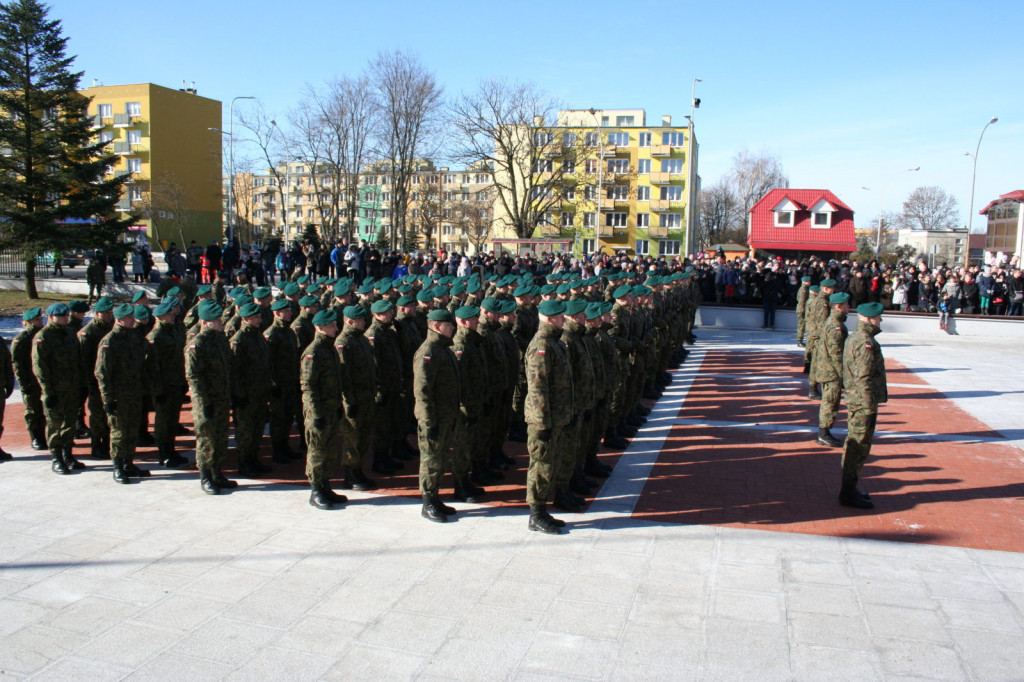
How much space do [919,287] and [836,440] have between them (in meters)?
17.2

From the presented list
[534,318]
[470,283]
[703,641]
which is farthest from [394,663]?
[470,283]

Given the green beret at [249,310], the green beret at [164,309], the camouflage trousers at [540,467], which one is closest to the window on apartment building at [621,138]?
the green beret at [164,309]

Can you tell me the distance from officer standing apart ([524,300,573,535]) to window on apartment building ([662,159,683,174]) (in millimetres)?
66204

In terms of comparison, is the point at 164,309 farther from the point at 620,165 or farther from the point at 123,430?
the point at 620,165

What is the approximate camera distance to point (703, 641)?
453 cm

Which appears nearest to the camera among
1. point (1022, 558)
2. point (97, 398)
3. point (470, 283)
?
point (1022, 558)

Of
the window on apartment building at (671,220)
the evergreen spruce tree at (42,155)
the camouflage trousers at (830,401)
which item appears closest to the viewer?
the camouflage trousers at (830,401)

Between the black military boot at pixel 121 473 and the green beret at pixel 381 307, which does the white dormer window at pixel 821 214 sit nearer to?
the green beret at pixel 381 307

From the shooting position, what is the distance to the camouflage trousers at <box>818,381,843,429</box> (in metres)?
9.13

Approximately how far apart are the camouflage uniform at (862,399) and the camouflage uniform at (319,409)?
16.4ft

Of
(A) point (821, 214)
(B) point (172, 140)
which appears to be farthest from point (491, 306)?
(B) point (172, 140)

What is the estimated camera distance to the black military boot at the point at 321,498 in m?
6.81

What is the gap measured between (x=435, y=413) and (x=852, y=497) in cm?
417

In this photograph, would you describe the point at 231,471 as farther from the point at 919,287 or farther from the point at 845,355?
the point at 919,287
